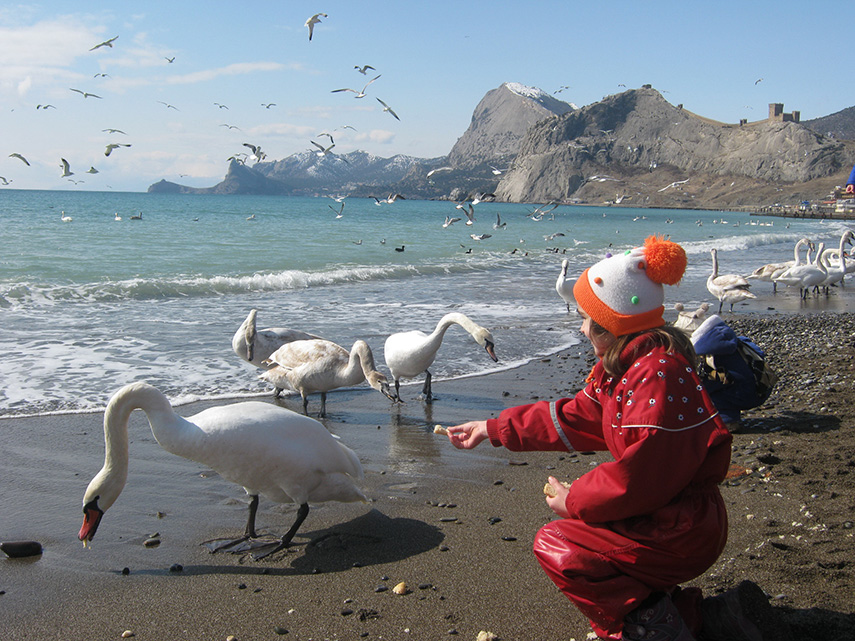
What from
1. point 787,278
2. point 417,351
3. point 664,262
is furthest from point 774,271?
point 664,262

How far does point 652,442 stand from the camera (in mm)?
2584

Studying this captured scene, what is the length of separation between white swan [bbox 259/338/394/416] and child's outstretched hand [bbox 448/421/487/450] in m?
3.96

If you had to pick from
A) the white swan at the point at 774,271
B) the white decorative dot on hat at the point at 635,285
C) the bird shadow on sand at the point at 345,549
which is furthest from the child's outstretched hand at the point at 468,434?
the white swan at the point at 774,271

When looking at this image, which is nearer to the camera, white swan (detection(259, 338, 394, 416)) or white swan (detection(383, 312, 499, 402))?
white swan (detection(259, 338, 394, 416))

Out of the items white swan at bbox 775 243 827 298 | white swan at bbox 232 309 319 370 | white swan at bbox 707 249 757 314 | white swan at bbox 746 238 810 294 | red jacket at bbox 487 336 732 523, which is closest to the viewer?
red jacket at bbox 487 336 732 523

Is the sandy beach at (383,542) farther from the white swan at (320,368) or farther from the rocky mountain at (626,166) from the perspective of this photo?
the rocky mountain at (626,166)

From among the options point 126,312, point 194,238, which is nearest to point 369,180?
point 194,238

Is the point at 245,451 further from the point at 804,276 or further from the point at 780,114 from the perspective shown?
the point at 780,114

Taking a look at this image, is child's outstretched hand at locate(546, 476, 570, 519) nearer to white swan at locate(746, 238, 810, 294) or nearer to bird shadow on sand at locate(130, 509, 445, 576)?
bird shadow on sand at locate(130, 509, 445, 576)

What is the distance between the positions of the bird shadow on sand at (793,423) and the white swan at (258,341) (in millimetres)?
5554

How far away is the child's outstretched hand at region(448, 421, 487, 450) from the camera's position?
3.36m

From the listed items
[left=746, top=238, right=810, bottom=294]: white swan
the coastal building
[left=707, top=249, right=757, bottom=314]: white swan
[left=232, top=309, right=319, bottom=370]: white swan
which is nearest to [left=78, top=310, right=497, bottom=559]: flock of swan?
[left=232, top=309, right=319, bottom=370]: white swan

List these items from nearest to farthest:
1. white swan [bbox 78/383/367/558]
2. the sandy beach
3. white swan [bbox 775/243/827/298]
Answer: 1. the sandy beach
2. white swan [bbox 78/383/367/558]
3. white swan [bbox 775/243/827/298]

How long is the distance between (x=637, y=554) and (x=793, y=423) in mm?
4406
